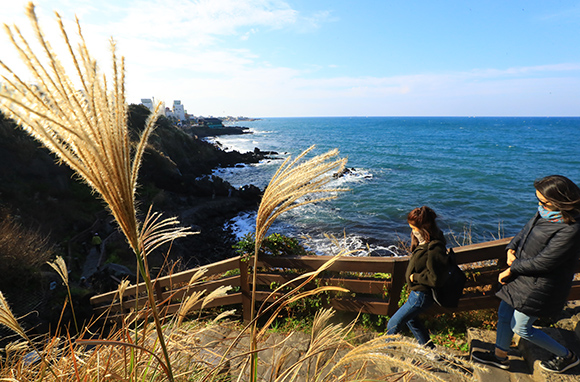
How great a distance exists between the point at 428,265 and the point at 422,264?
3.5 inches

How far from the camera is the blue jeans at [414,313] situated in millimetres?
2883

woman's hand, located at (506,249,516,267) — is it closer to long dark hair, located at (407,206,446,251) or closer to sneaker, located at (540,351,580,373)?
long dark hair, located at (407,206,446,251)

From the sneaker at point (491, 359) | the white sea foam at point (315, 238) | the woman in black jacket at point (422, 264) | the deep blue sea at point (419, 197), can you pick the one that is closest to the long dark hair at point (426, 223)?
the woman in black jacket at point (422, 264)

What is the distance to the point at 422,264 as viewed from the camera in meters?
2.77

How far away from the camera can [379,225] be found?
19359 millimetres

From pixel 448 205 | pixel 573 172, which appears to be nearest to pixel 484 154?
pixel 573 172

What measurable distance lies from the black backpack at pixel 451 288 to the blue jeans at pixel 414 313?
11 cm

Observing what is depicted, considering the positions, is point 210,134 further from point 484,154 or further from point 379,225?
point 379,225

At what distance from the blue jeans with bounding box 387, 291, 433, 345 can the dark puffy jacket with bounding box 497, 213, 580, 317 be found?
72 cm

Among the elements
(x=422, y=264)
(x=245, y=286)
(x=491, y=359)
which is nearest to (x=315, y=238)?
(x=245, y=286)

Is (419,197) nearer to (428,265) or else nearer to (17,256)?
(428,265)

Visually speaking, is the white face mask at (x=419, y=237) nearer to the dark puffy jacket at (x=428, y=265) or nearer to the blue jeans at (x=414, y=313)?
the dark puffy jacket at (x=428, y=265)

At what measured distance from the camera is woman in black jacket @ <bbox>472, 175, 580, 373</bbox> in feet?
7.19

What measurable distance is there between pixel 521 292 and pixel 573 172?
4675 cm
